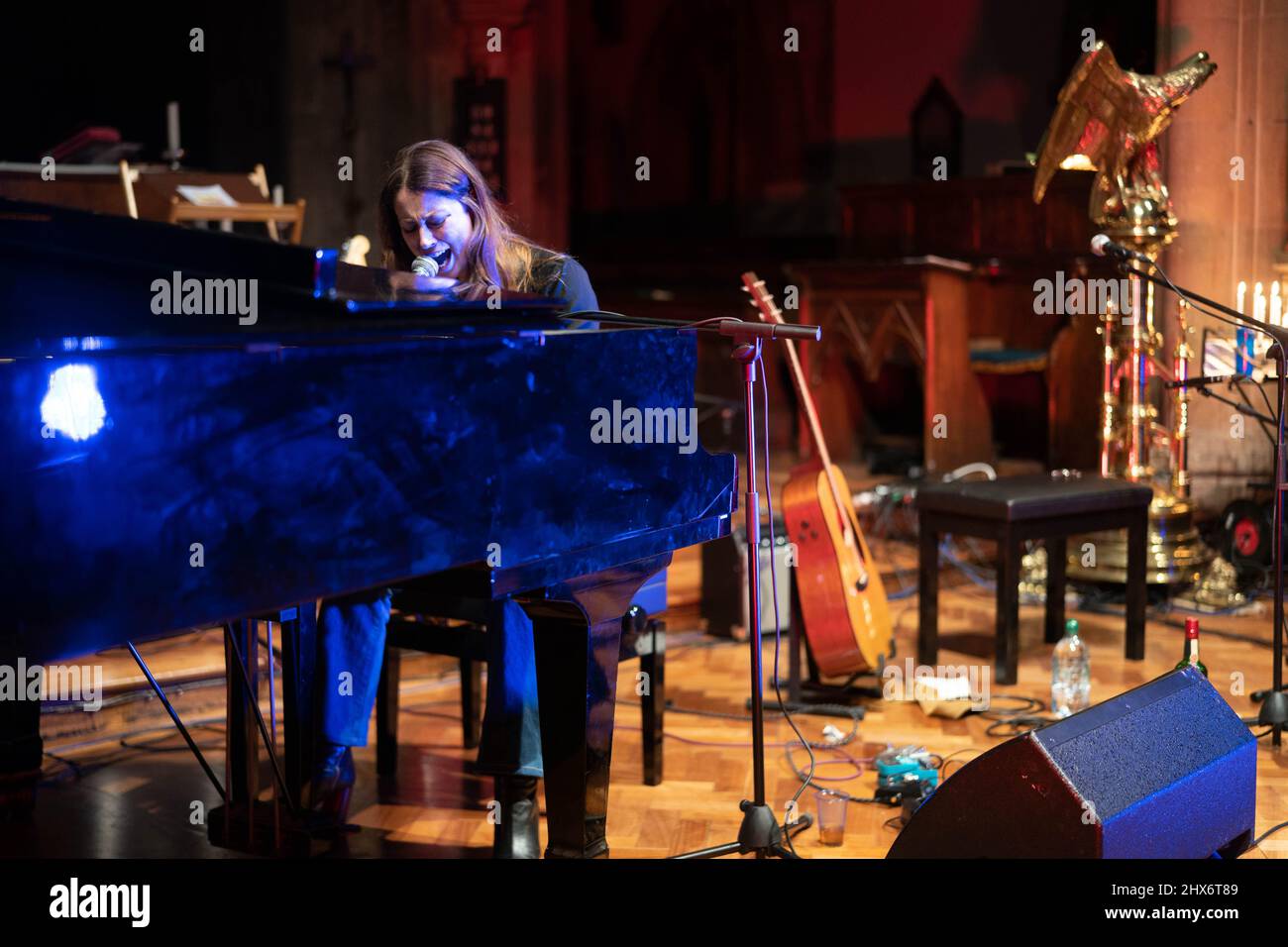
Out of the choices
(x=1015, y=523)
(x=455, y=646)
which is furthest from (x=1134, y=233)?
(x=455, y=646)

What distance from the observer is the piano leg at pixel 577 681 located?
2.63 meters

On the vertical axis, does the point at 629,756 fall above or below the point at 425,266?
below

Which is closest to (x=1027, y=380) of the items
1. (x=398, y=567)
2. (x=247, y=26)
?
(x=247, y=26)

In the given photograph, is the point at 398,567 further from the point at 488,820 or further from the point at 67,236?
the point at 488,820

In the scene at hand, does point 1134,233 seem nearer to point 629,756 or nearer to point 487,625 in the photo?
point 629,756

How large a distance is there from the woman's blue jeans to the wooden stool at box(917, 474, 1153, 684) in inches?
68.5

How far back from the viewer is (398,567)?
7.17 feet

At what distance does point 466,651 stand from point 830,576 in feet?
3.82

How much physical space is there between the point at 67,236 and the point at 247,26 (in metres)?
7.19

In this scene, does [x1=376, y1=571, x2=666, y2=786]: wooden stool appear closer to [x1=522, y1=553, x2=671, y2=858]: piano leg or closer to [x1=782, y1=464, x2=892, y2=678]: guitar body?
[x1=522, y1=553, x2=671, y2=858]: piano leg

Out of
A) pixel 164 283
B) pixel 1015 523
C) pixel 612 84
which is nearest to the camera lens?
pixel 164 283

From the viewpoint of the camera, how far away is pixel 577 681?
8.86ft

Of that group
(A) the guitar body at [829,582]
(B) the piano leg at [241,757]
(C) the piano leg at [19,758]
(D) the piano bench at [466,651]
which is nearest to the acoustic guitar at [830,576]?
(A) the guitar body at [829,582]

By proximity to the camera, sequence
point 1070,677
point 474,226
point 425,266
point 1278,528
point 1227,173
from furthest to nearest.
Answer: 1. point 1227,173
2. point 1070,677
3. point 1278,528
4. point 474,226
5. point 425,266
